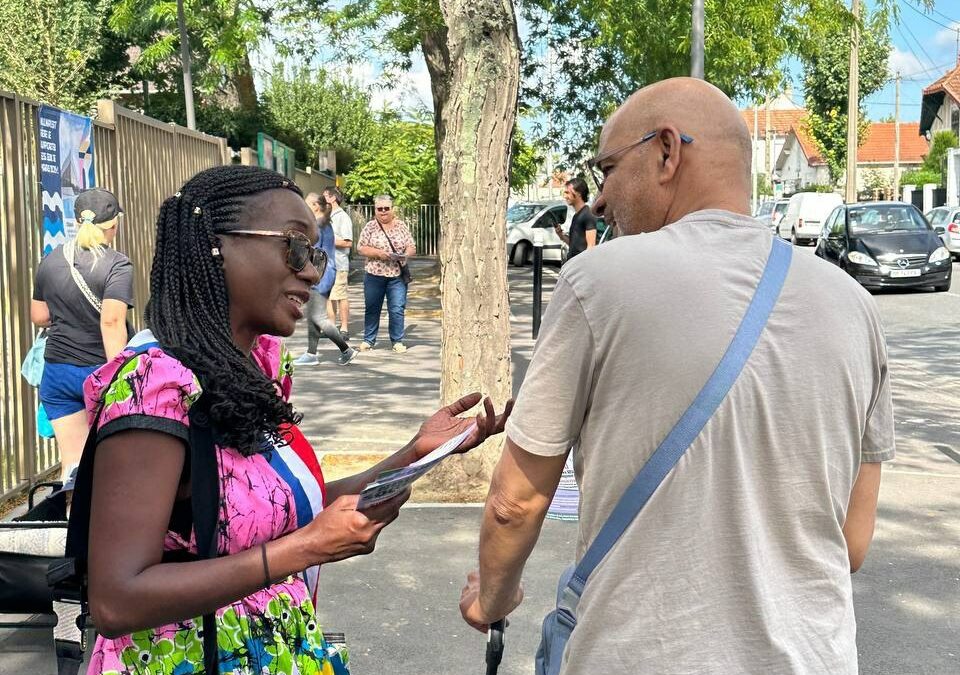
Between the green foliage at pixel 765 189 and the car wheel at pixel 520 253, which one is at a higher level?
the green foliage at pixel 765 189

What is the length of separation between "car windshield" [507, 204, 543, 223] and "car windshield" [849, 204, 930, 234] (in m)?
12.0

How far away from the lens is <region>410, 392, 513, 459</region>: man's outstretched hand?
2523 millimetres

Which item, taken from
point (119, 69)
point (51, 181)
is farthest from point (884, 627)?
point (119, 69)

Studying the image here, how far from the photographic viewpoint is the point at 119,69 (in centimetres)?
3331

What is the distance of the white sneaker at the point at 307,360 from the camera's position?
12.1 m

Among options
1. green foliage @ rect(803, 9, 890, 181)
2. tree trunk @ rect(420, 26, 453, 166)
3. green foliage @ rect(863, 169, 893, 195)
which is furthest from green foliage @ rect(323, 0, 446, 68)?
green foliage @ rect(863, 169, 893, 195)

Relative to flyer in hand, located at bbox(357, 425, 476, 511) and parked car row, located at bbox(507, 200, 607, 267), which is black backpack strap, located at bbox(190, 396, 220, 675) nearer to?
flyer in hand, located at bbox(357, 425, 476, 511)

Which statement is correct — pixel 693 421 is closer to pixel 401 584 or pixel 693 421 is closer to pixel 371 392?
pixel 401 584

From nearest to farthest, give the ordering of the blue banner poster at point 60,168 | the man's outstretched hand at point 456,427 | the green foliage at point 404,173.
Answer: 1. the man's outstretched hand at point 456,427
2. the blue banner poster at point 60,168
3. the green foliage at point 404,173

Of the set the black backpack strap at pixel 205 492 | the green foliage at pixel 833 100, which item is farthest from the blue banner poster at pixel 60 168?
the green foliage at pixel 833 100

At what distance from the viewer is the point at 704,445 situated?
1827 mm

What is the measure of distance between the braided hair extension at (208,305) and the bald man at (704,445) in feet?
1.55

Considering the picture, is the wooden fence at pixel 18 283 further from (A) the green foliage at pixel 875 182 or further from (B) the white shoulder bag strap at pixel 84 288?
(A) the green foliage at pixel 875 182

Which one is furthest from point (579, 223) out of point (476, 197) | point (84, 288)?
point (84, 288)
